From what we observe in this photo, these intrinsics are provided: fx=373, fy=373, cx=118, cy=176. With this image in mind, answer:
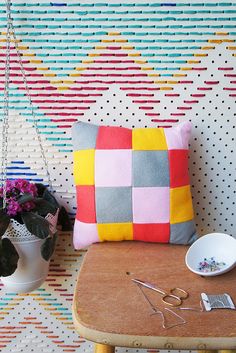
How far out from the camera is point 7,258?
3.18 ft

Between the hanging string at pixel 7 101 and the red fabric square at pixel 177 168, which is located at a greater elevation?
the hanging string at pixel 7 101

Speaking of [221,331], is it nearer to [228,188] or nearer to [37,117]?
[228,188]

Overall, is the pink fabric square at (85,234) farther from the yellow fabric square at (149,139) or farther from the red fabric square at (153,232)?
the yellow fabric square at (149,139)

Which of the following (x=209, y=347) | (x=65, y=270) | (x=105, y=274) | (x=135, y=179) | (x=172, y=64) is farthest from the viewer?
(x=65, y=270)

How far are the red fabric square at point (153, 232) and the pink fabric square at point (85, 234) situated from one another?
112 mm

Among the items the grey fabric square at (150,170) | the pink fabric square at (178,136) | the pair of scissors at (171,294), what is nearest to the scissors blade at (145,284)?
the pair of scissors at (171,294)

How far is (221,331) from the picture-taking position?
0.70 metres

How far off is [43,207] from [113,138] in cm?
27

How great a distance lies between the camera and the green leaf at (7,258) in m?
0.97

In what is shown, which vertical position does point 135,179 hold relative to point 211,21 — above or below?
below

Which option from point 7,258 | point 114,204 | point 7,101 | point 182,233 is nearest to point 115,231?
point 114,204

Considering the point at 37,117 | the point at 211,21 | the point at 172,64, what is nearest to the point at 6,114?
the point at 37,117

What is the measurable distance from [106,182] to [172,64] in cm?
40

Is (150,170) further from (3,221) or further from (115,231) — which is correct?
(3,221)
